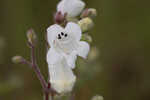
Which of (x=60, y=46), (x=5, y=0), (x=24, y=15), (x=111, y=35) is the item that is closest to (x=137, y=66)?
(x=111, y=35)

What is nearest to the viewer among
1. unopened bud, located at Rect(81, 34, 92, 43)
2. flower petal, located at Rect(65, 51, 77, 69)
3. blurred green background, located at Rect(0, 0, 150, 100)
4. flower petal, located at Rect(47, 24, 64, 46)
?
flower petal, located at Rect(65, 51, 77, 69)

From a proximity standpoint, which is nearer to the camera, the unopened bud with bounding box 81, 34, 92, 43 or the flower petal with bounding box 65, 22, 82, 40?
the flower petal with bounding box 65, 22, 82, 40

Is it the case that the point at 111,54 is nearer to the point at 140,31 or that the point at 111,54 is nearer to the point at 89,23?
the point at 140,31

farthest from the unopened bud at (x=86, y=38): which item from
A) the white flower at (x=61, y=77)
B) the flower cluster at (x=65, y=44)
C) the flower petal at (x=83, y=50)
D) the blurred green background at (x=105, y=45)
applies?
the blurred green background at (x=105, y=45)

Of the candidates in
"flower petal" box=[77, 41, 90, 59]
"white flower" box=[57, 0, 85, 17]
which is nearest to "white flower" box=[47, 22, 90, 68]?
"flower petal" box=[77, 41, 90, 59]

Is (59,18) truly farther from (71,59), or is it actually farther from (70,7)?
(71,59)

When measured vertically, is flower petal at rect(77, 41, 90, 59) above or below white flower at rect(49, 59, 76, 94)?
above

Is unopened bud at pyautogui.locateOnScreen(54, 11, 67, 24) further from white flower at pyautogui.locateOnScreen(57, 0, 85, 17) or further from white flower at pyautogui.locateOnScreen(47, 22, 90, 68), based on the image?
white flower at pyautogui.locateOnScreen(57, 0, 85, 17)
